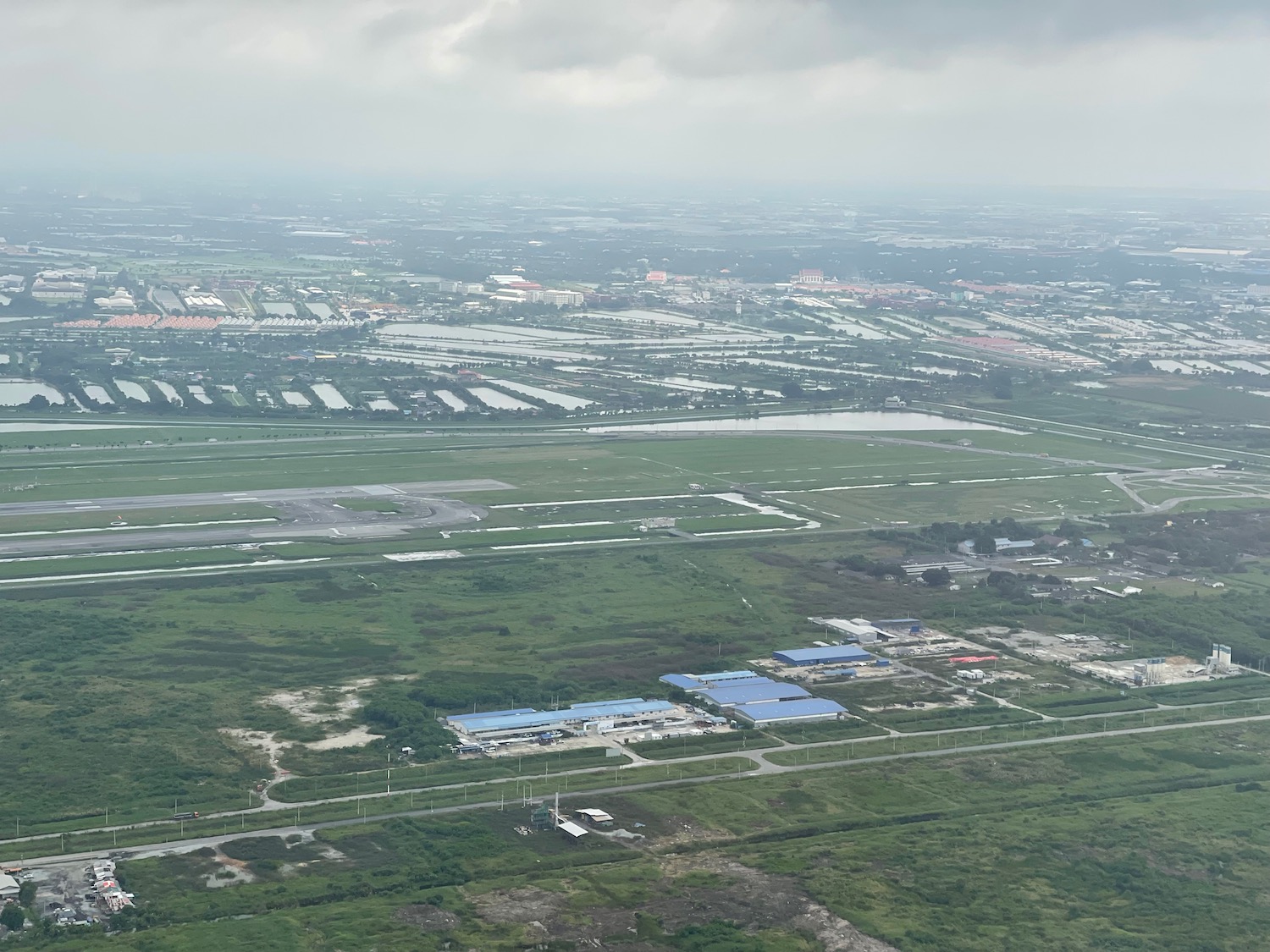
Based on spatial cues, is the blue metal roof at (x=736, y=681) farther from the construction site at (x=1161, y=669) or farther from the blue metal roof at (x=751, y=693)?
the construction site at (x=1161, y=669)

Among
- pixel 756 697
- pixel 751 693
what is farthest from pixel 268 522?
pixel 756 697

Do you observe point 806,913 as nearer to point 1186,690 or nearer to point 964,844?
point 964,844

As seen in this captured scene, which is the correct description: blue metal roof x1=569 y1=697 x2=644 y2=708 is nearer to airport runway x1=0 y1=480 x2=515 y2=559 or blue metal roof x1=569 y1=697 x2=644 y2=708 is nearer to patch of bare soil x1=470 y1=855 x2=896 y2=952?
patch of bare soil x1=470 y1=855 x2=896 y2=952

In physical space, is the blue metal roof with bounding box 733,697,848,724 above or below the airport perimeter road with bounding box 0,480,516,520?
below

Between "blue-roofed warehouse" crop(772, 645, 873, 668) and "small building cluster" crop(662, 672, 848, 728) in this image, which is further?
"blue-roofed warehouse" crop(772, 645, 873, 668)

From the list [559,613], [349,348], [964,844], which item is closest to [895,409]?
[349,348]

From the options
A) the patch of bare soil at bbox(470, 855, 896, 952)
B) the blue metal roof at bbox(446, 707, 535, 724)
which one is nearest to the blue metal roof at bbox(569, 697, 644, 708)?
the blue metal roof at bbox(446, 707, 535, 724)
